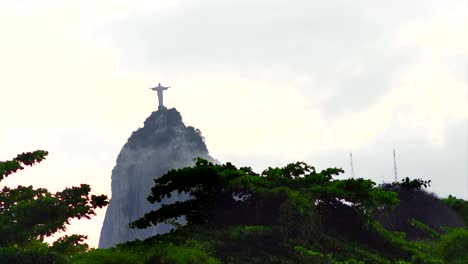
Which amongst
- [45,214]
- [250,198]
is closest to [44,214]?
[45,214]

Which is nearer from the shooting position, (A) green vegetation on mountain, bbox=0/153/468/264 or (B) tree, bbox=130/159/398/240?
(A) green vegetation on mountain, bbox=0/153/468/264

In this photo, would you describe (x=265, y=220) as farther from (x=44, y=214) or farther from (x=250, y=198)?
(x=44, y=214)

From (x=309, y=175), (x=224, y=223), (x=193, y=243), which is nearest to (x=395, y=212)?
(x=309, y=175)

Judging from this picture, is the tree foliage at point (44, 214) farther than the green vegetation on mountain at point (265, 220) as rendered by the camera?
Yes

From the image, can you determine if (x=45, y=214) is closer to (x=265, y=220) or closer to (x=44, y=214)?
(x=44, y=214)

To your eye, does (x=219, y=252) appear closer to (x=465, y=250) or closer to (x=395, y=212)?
(x=465, y=250)

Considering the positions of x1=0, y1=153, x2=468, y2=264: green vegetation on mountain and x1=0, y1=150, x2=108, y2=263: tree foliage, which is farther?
x1=0, y1=150, x2=108, y2=263: tree foliage

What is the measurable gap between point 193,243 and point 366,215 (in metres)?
7.94

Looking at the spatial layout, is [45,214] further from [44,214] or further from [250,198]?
[250,198]

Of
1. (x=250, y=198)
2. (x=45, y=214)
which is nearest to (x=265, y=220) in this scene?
(x=250, y=198)

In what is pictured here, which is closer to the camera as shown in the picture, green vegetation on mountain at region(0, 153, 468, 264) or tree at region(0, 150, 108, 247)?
green vegetation on mountain at region(0, 153, 468, 264)

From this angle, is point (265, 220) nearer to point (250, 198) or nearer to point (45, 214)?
point (250, 198)

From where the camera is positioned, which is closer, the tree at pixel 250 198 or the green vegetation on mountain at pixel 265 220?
the green vegetation on mountain at pixel 265 220

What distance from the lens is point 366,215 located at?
106 ft
